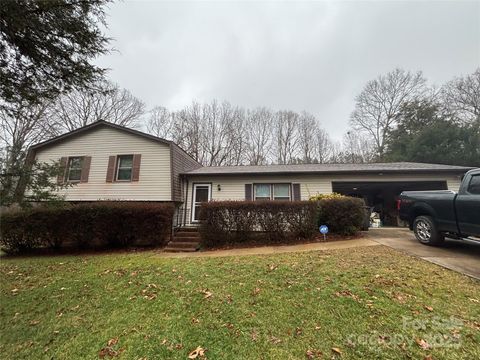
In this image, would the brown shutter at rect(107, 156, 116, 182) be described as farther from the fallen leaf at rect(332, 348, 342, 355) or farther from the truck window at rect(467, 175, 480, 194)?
the truck window at rect(467, 175, 480, 194)

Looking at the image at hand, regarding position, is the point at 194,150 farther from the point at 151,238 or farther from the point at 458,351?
the point at 458,351

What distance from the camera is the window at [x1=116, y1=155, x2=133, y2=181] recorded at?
11205 millimetres

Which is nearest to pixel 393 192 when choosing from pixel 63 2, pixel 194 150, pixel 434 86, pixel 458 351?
pixel 458 351

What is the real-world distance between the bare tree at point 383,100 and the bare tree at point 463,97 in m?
2.34

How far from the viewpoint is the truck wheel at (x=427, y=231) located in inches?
237

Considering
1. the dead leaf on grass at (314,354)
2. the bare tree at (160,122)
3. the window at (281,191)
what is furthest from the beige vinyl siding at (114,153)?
the bare tree at (160,122)

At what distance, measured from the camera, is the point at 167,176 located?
1075 cm

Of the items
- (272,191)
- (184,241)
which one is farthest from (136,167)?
(272,191)

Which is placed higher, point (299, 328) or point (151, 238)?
point (151, 238)

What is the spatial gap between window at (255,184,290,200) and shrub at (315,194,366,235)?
3.22m

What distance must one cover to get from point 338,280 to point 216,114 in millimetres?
23878

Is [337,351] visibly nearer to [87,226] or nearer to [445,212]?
[445,212]

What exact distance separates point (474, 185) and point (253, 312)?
6168mm

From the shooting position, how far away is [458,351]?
225 centimetres
